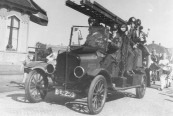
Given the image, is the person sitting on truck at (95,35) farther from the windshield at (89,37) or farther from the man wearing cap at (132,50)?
the man wearing cap at (132,50)

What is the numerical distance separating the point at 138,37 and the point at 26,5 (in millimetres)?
10483

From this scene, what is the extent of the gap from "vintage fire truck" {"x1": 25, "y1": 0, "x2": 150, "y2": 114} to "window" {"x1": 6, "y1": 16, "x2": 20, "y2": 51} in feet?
33.2

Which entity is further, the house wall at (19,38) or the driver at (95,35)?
the house wall at (19,38)

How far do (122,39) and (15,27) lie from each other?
37.0 ft

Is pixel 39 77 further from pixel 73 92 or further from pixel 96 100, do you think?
pixel 96 100

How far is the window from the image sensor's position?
15.3m

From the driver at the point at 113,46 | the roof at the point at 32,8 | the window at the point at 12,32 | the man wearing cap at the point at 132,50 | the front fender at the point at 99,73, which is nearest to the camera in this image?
the front fender at the point at 99,73

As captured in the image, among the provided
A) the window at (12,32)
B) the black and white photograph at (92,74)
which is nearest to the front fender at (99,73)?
the black and white photograph at (92,74)

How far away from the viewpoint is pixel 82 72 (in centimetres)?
509

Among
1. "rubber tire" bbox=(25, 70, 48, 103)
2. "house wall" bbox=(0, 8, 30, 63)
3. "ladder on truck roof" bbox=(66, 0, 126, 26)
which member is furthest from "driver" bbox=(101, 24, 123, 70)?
"house wall" bbox=(0, 8, 30, 63)

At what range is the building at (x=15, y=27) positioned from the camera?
14578 mm

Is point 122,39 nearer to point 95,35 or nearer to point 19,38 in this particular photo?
point 95,35

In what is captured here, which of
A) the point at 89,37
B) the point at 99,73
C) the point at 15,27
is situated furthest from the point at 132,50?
the point at 15,27

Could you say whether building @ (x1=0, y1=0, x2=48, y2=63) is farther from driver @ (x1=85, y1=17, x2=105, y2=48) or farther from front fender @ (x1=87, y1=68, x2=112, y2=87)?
front fender @ (x1=87, y1=68, x2=112, y2=87)
